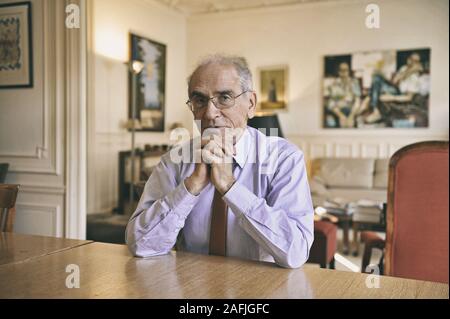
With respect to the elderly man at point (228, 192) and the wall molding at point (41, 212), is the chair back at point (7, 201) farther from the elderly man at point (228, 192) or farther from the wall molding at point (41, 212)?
the wall molding at point (41, 212)

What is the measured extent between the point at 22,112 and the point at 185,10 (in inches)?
190

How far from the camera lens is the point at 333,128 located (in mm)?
6348

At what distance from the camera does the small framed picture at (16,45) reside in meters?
2.46

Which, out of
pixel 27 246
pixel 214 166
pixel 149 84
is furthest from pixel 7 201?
pixel 149 84

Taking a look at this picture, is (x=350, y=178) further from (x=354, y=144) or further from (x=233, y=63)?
(x=233, y=63)

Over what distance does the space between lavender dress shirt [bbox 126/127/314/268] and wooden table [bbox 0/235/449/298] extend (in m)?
0.07

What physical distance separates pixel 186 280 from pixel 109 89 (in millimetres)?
4744

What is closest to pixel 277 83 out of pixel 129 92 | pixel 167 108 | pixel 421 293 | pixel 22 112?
pixel 167 108

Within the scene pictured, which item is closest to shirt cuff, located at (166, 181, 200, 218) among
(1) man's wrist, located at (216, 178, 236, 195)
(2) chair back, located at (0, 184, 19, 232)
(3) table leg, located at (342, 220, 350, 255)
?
(1) man's wrist, located at (216, 178, 236, 195)

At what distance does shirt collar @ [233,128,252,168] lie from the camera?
1415 mm

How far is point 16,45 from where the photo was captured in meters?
2.49

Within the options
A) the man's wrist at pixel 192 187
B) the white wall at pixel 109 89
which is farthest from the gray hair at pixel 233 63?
the white wall at pixel 109 89

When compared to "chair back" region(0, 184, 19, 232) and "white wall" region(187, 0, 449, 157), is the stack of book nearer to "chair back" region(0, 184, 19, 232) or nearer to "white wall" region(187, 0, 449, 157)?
"white wall" region(187, 0, 449, 157)
